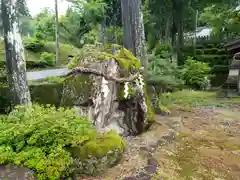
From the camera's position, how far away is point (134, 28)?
300 inches

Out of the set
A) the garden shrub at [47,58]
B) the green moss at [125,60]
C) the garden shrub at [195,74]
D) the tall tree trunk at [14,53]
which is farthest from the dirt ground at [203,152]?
the garden shrub at [47,58]

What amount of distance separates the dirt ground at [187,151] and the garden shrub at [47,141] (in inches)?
16.0

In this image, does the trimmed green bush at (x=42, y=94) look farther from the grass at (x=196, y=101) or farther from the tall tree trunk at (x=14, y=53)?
the grass at (x=196, y=101)

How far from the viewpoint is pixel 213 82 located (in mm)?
15383

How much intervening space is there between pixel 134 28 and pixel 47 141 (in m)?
5.31

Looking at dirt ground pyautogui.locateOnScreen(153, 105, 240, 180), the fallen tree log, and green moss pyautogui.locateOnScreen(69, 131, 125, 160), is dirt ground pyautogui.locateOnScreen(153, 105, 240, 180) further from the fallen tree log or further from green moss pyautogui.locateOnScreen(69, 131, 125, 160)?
the fallen tree log

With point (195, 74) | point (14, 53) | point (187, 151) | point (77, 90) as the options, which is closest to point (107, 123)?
point (77, 90)

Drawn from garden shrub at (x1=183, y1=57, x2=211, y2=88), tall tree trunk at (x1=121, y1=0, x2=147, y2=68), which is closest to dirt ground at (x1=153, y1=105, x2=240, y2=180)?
tall tree trunk at (x1=121, y1=0, x2=147, y2=68)

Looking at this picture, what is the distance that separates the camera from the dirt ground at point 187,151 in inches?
Answer: 134

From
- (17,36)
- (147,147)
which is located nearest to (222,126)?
(147,147)

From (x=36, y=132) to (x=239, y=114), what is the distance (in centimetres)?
603

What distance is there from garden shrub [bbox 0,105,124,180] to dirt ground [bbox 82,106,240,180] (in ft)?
1.33

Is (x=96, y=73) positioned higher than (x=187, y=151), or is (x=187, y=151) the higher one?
(x=96, y=73)

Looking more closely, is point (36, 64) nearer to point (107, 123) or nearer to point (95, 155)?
point (107, 123)
